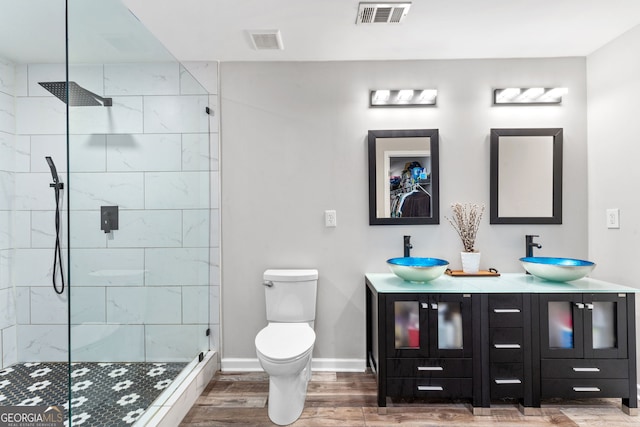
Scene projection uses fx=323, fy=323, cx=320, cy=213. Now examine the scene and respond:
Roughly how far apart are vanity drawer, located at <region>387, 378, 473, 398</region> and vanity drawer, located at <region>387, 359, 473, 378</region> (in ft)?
0.10

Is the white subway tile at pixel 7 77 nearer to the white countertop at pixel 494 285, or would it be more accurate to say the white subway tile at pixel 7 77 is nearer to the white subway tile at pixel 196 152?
the white subway tile at pixel 196 152

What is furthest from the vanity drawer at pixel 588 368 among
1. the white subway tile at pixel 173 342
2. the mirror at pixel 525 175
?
the white subway tile at pixel 173 342

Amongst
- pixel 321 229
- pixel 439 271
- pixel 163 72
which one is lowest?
pixel 439 271

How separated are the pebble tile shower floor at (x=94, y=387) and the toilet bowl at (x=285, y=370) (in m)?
0.58

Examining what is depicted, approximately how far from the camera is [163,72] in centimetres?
191

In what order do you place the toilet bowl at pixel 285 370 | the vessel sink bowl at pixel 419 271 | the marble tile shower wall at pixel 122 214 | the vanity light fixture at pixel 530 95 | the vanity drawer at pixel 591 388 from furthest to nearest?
1. the vanity light fixture at pixel 530 95
2. the vessel sink bowl at pixel 419 271
3. the vanity drawer at pixel 591 388
4. the toilet bowl at pixel 285 370
5. the marble tile shower wall at pixel 122 214

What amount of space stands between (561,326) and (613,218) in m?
0.88

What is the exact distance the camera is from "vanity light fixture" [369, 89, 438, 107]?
7.99 feet

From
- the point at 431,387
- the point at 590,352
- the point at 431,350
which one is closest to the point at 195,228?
the point at 431,350

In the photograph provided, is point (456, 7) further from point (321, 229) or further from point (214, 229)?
point (214, 229)

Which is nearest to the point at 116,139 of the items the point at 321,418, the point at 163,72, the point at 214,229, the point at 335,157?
the point at 163,72

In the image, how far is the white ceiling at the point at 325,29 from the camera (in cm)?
183

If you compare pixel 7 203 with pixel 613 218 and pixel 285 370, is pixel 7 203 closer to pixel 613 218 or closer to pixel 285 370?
pixel 285 370

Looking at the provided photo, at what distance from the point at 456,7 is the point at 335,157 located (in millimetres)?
1198
